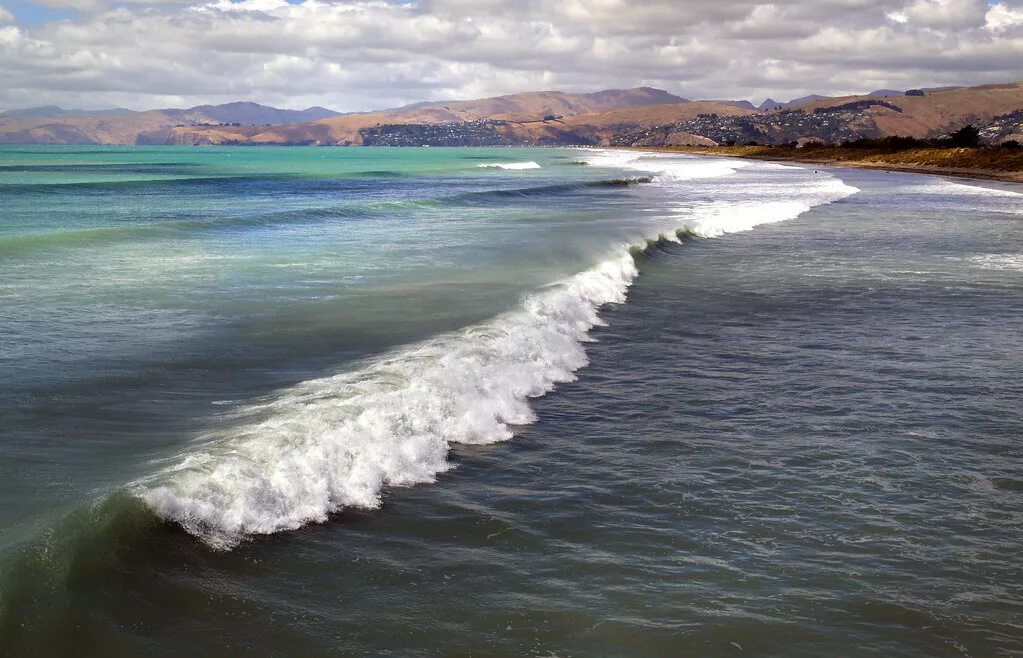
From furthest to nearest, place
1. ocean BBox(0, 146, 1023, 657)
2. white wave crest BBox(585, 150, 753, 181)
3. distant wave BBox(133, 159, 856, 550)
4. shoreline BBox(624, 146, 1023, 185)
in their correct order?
white wave crest BBox(585, 150, 753, 181) < shoreline BBox(624, 146, 1023, 185) < distant wave BBox(133, 159, 856, 550) < ocean BBox(0, 146, 1023, 657)

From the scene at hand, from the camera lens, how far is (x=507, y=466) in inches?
306

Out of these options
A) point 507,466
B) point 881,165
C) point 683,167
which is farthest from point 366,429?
point 881,165

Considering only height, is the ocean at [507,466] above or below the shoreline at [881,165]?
below

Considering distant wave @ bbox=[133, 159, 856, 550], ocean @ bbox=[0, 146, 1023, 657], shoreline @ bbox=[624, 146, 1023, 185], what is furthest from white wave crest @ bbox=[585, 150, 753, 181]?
distant wave @ bbox=[133, 159, 856, 550]

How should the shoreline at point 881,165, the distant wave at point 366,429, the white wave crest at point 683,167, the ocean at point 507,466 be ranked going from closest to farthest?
1. the ocean at point 507,466
2. the distant wave at point 366,429
3. the shoreline at point 881,165
4. the white wave crest at point 683,167

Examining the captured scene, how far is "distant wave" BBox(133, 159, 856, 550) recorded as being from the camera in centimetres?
624

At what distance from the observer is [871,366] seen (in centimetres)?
1111

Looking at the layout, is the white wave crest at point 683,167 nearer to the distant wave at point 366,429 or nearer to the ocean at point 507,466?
the ocean at point 507,466

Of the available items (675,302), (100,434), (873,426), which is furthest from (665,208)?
(100,434)

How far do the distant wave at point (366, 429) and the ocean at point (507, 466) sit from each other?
0.10ft

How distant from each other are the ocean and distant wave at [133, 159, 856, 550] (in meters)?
0.03

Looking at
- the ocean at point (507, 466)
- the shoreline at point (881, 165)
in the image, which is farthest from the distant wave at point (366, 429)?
the shoreline at point (881, 165)

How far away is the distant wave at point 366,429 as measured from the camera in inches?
246

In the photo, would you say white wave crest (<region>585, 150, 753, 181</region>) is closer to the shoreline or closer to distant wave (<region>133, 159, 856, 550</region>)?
the shoreline
